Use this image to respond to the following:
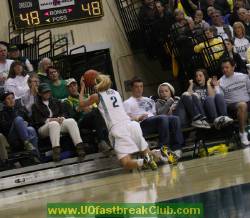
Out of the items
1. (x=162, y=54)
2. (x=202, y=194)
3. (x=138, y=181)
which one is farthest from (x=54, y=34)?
(x=202, y=194)

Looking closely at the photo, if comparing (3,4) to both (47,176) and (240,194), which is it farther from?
(240,194)

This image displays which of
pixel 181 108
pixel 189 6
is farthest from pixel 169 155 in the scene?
pixel 189 6

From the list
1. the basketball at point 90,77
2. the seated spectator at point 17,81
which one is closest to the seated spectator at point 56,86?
the seated spectator at point 17,81

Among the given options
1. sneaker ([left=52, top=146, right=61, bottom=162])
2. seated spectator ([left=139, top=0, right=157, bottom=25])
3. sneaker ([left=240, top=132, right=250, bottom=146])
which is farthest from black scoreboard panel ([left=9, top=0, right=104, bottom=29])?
sneaker ([left=240, top=132, right=250, bottom=146])

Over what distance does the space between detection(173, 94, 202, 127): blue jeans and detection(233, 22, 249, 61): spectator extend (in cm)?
313

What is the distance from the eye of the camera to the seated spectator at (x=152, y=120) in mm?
11344

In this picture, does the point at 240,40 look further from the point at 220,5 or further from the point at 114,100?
the point at 114,100

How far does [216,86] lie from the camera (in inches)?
498

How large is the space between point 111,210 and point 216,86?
22.8ft

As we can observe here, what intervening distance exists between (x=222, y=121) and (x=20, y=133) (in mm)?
3443

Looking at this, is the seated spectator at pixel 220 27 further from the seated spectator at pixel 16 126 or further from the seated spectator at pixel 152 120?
the seated spectator at pixel 16 126

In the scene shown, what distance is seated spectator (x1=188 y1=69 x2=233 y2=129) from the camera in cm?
1175

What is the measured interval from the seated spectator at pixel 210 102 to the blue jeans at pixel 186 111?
11 cm

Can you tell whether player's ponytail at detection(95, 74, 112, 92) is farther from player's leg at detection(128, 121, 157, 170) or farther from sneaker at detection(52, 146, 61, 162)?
sneaker at detection(52, 146, 61, 162)
